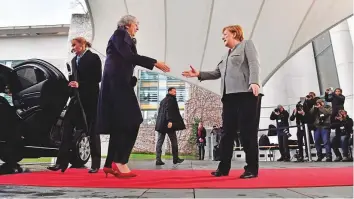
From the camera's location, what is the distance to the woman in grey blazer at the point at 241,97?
11.0 feet

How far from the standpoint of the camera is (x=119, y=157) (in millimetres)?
3209

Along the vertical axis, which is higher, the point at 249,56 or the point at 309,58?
the point at 309,58

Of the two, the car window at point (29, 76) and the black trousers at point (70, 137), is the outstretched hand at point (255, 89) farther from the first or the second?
the car window at point (29, 76)

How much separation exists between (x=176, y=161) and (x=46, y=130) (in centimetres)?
285

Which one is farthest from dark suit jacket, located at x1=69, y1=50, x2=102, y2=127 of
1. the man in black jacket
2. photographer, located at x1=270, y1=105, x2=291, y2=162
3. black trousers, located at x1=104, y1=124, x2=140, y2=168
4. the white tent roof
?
photographer, located at x1=270, y1=105, x2=291, y2=162

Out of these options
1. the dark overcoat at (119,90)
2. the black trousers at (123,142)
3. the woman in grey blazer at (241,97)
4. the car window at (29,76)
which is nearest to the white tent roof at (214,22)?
the car window at (29,76)

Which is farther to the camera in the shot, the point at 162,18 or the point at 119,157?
the point at 162,18

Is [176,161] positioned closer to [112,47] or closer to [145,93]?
[112,47]

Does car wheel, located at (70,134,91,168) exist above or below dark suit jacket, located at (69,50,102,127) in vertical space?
below

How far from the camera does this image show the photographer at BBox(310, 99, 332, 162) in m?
7.71

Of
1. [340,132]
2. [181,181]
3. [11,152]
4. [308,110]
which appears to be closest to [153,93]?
[308,110]

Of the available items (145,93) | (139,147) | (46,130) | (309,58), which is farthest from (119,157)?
(309,58)

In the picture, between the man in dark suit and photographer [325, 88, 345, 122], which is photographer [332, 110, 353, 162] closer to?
photographer [325, 88, 345, 122]

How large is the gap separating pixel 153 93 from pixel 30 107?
14787mm
